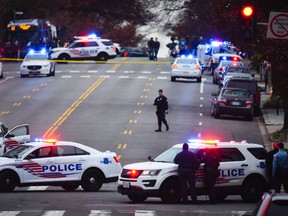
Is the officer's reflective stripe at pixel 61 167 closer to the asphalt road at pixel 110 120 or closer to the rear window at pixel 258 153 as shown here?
the asphalt road at pixel 110 120

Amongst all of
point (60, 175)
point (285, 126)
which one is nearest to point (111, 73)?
point (285, 126)

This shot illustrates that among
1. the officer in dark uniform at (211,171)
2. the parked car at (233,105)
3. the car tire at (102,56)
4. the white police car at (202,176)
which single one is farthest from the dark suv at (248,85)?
the officer in dark uniform at (211,171)

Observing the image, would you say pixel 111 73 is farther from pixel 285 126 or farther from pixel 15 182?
pixel 15 182

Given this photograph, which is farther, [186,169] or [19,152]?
[19,152]

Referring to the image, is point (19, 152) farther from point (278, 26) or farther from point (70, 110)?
point (70, 110)

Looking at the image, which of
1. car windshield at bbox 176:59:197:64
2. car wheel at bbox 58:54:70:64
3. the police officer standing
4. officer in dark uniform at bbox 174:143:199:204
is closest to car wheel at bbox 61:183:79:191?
officer in dark uniform at bbox 174:143:199:204

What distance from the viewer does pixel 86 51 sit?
78062mm

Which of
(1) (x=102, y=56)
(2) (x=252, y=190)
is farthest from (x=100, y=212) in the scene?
(1) (x=102, y=56)

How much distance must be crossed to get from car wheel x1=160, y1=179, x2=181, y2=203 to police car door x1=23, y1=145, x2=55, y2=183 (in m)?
4.21

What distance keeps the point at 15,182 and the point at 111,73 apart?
43321 mm

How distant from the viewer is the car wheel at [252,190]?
1045 inches

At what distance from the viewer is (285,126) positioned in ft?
150

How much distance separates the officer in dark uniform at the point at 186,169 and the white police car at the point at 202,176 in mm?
409

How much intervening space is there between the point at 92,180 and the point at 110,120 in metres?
20.0
